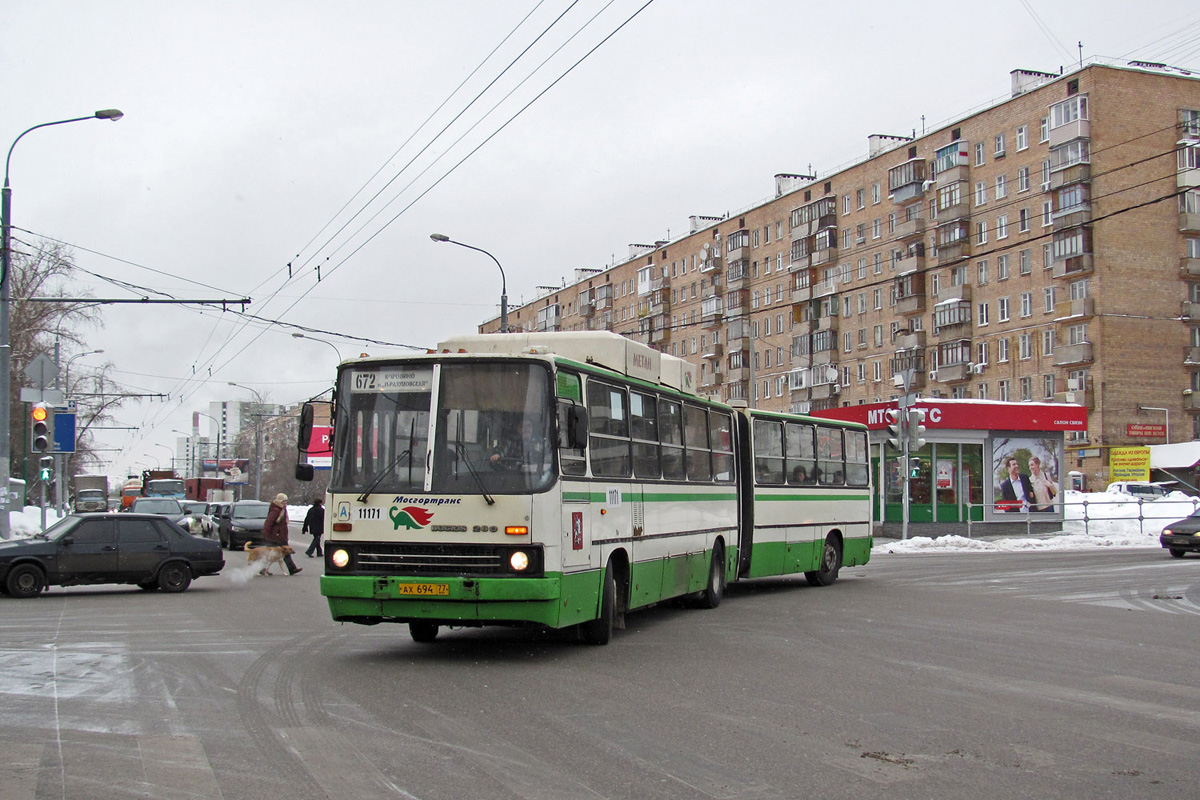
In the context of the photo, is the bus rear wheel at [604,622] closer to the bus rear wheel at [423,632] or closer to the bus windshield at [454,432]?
the bus rear wheel at [423,632]

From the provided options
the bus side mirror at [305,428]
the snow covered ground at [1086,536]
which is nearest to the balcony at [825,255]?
the snow covered ground at [1086,536]

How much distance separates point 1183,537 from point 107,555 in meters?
24.0

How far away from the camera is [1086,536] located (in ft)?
122

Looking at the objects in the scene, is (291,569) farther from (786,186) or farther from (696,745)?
(786,186)

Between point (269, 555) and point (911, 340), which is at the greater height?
point (911, 340)

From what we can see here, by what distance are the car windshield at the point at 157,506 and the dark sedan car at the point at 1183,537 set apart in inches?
1188

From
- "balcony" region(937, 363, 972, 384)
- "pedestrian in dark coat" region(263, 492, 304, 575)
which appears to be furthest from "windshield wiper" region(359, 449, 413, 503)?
"balcony" region(937, 363, 972, 384)

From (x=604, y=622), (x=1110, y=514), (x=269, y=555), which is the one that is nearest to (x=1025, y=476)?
(x=1110, y=514)

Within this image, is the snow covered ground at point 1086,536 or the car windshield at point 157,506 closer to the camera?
the snow covered ground at point 1086,536

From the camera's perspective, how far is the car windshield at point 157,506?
4022cm

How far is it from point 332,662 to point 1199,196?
63461 mm

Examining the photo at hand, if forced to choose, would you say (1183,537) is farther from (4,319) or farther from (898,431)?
(4,319)

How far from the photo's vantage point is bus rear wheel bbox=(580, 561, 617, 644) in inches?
476

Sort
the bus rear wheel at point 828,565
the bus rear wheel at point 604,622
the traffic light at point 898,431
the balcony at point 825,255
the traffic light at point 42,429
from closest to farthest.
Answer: the bus rear wheel at point 604,622 → the bus rear wheel at point 828,565 → the traffic light at point 42,429 → the traffic light at point 898,431 → the balcony at point 825,255
